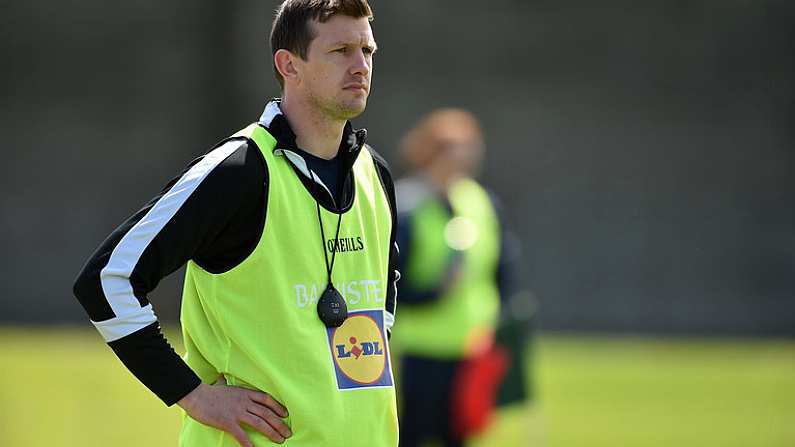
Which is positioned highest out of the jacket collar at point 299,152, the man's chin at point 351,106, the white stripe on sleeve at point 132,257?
the man's chin at point 351,106

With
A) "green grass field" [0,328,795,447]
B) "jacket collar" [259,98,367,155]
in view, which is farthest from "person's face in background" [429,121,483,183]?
"jacket collar" [259,98,367,155]

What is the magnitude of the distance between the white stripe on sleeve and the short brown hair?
39cm

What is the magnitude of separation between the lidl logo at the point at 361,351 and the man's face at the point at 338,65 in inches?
20.6

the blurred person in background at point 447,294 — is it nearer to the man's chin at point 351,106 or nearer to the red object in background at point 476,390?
the red object in background at point 476,390

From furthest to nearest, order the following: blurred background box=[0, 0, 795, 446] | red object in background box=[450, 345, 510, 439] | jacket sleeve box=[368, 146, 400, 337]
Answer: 1. blurred background box=[0, 0, 795, 446]
2. red object in background box=[450, 345, 510, 439]
3. jacket sleeve box=[368, 146, 400, 337]

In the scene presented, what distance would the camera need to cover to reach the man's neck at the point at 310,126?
122 inches

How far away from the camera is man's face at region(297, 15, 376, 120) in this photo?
3.04 meters

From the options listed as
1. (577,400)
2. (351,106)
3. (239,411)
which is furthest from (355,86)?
(577,400)

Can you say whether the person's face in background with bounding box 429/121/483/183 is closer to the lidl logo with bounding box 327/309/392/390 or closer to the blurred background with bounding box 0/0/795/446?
the lidl logo with bounding box 327/309/392/390

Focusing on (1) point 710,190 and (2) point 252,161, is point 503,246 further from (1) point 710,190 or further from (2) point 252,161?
(1) point 710,190

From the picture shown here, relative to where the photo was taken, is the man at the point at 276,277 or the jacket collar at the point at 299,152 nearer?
the man at the point at 276,277

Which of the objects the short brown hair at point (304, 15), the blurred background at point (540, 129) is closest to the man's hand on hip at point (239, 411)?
the short brown hair at point (304, 15)

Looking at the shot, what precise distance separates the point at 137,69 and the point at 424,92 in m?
4.49

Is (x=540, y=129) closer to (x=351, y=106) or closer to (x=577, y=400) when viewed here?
(x=577, y=400)
